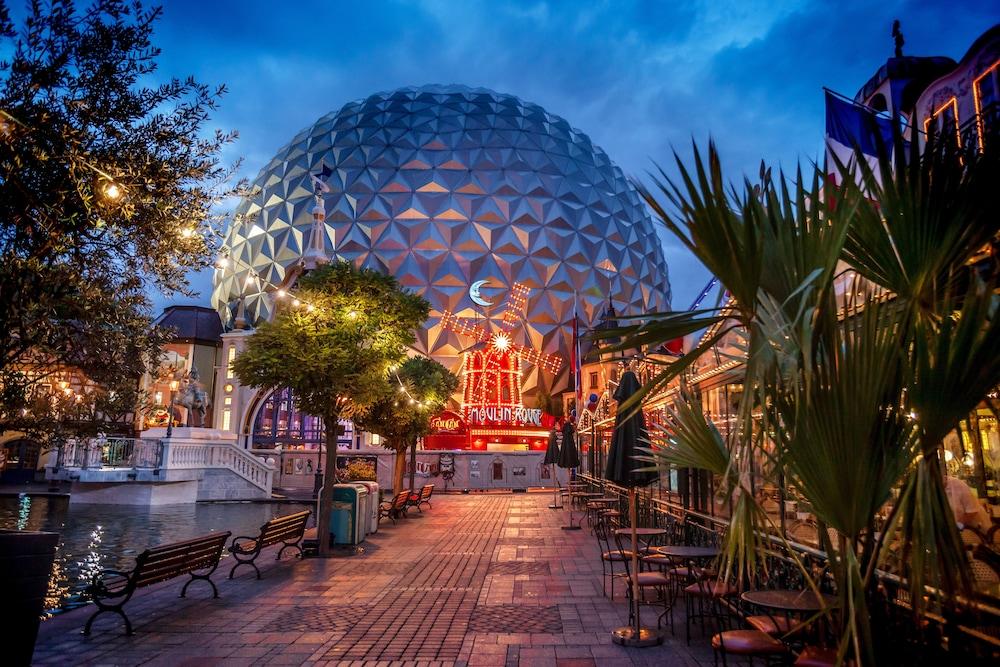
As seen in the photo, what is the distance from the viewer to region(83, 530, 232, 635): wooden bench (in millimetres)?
7418

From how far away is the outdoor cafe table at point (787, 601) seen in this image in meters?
4.62

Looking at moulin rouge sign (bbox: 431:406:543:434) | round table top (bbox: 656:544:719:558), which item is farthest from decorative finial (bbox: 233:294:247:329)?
round table top (bbox: 656:544:719:558)

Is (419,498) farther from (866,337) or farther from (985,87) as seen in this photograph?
(866,337)

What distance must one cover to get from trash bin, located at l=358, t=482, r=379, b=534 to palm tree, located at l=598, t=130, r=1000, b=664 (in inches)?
548

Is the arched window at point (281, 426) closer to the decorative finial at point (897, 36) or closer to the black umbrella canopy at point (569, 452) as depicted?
the black umbrella canopy at point (569, 452)

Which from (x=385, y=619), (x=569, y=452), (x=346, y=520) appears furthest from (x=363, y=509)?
(x=569, y=452)

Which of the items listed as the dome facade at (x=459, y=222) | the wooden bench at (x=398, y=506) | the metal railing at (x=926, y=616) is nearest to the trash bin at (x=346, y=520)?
the wooden bench at (x=398, y=506)

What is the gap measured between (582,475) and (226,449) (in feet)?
53.2

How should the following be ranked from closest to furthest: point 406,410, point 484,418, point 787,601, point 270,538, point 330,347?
1. point 787,601
2. point 270,538
3. point 330,347
4. point 406,410
5. point 484,418

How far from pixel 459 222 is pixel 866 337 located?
4611 centimetres

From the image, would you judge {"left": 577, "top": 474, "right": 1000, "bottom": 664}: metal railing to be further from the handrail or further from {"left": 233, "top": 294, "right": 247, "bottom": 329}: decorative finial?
{"left": 233, "top": 294, "right": 247, "bottom": 329}: decorative finial

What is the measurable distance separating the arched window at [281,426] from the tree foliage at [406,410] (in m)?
21.6

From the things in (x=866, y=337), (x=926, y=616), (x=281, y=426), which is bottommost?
(x=926, y=616)

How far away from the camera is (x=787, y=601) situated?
488 centimetres
